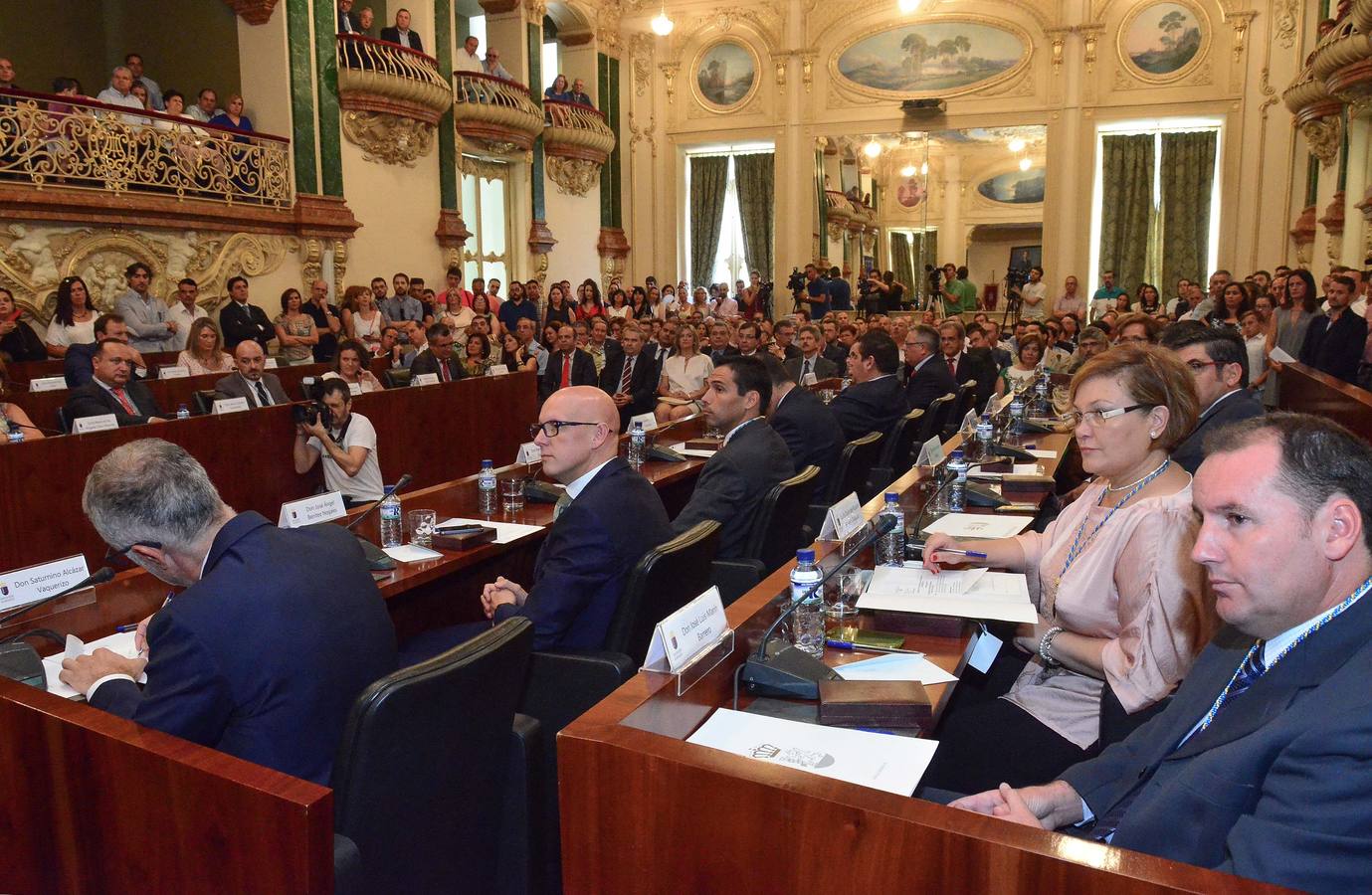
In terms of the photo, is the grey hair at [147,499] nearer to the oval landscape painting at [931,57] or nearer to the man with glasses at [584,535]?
the man with glasses at [584,535]

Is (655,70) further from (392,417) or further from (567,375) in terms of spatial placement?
(392,417)

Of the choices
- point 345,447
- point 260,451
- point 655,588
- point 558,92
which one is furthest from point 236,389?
point 558,92

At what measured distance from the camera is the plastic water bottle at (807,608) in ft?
7.08

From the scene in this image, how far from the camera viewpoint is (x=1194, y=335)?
3.52 m

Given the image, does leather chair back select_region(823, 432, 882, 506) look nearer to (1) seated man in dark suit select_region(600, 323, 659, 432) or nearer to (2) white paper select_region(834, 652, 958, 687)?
(2) white paper select_region(834, 652, 958, 687)

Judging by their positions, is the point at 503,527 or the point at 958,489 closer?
the point at 503,527

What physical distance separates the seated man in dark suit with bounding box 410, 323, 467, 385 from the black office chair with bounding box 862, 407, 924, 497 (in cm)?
327

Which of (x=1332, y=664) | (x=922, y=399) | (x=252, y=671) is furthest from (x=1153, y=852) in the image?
(x=922, y=399)

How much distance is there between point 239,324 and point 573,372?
2.86 metres

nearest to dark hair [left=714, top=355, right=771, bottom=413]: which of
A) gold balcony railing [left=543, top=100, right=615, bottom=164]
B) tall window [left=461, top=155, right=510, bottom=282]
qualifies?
tall window [left=461, top=155, right=510, bottom=282]

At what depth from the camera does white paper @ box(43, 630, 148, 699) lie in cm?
206

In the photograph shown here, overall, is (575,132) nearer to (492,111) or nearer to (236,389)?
(492,111)

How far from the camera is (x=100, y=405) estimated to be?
496cm

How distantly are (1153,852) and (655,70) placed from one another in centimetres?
1617
